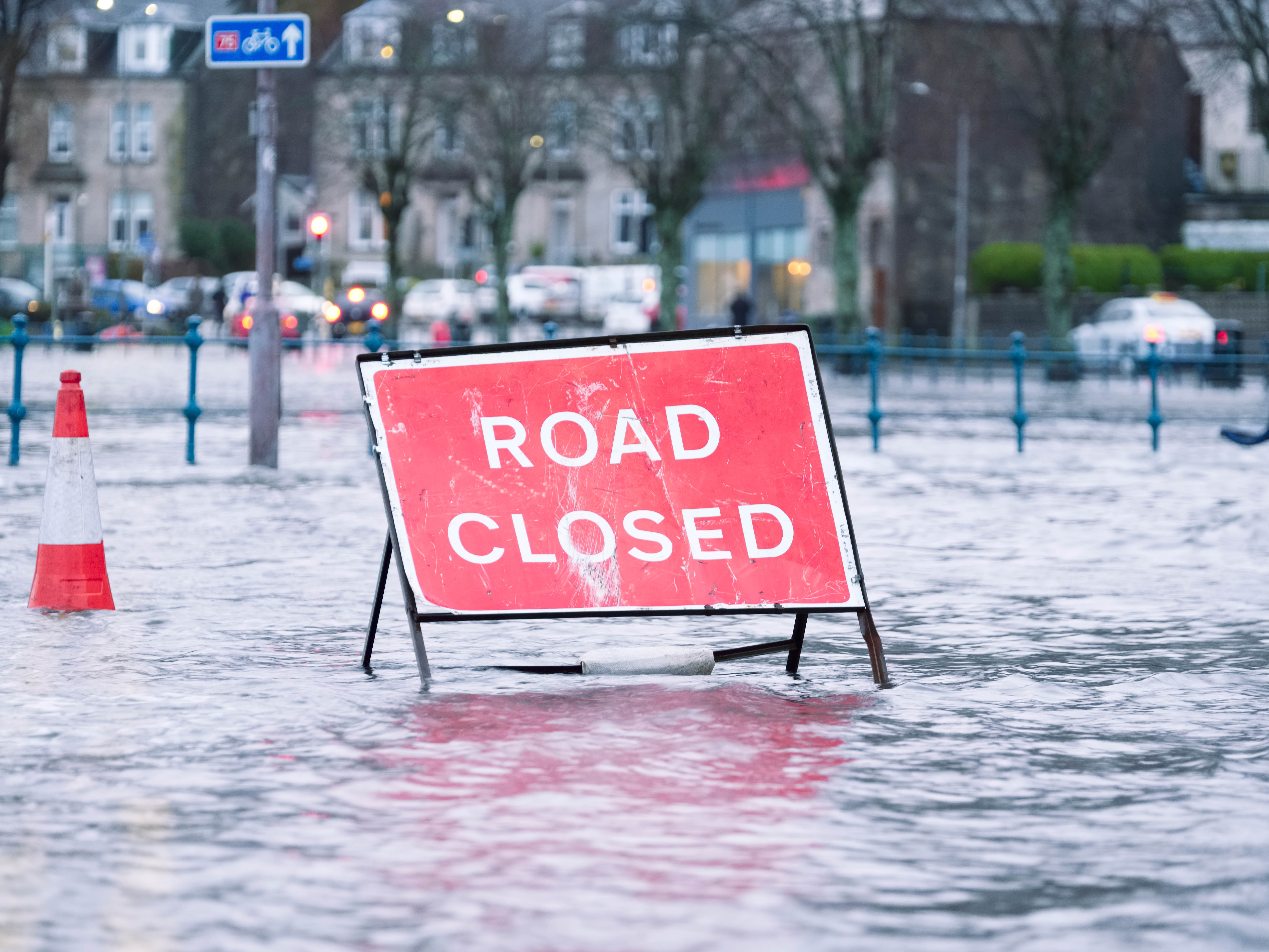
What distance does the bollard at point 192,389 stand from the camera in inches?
733

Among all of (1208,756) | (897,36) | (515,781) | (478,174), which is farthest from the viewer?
(478,174)

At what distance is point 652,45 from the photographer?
158ft

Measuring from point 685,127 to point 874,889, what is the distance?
45.4 m

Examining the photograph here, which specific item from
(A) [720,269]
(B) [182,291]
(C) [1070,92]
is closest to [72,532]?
(C) [1070,92]

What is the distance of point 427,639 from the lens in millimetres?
9281

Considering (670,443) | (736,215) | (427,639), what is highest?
(736,215)

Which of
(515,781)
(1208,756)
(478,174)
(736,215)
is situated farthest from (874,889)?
(478,174)

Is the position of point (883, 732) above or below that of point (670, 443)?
below

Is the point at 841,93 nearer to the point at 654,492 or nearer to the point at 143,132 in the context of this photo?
the point at 654,492

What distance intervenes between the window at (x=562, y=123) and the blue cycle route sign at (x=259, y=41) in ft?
125

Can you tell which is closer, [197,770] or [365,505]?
[197,770]

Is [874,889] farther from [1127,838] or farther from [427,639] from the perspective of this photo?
[427,639]

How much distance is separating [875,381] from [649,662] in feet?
45.1

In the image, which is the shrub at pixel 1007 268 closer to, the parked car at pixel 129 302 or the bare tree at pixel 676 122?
the bare tree at pixel 676 122
